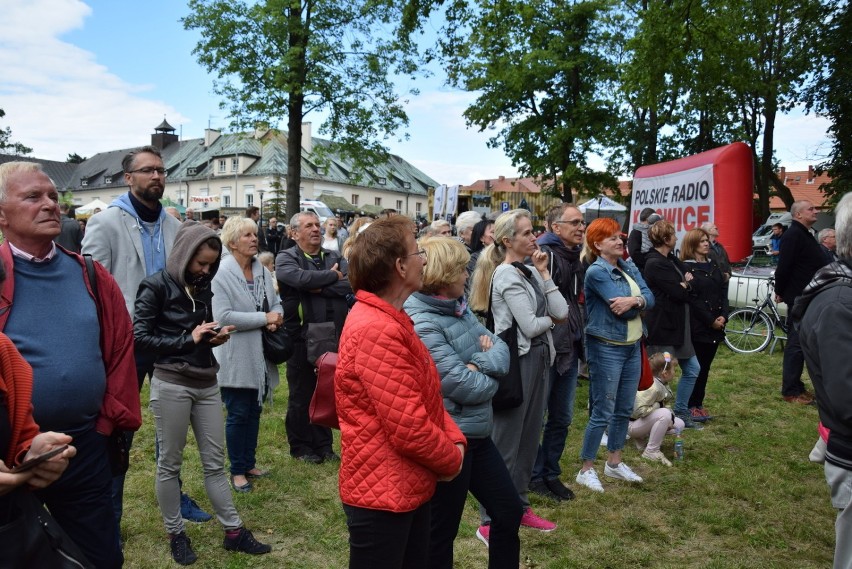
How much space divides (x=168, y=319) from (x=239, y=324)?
36.1 inches

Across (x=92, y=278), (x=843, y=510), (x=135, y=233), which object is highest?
(x=135, y=233)

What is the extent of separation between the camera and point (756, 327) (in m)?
10.2

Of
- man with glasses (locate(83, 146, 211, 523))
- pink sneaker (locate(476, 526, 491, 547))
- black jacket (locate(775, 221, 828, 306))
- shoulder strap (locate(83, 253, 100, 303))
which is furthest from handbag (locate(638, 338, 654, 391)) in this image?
shoulder strap (locate(83, 253, 100, 303))

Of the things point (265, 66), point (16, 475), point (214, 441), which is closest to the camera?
point (16, 475)

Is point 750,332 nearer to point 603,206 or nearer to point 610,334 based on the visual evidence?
point 610,334

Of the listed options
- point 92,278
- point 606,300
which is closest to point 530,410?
point 606,300

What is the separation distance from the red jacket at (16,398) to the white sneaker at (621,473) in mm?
4231

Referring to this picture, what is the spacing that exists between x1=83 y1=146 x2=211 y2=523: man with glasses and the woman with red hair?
300 cm

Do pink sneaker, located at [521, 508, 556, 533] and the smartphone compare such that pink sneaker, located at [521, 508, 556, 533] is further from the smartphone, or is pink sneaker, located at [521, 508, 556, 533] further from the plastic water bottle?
the smartphone

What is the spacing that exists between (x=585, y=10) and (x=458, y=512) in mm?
25727

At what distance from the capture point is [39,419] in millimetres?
2223

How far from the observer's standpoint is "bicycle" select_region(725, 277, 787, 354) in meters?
9.95

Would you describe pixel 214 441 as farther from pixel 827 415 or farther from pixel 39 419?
pixel 827 415

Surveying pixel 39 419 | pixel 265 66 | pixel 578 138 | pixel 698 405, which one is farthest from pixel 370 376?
pixel 578 138
